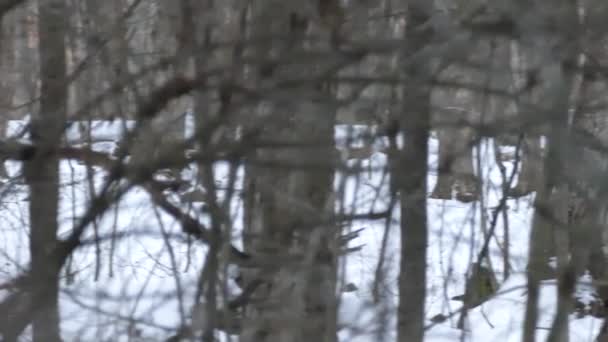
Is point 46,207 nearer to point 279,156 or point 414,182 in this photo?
point 279,156

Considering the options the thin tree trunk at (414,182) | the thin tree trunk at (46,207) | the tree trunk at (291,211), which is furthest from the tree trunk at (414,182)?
the thin tree trunk at (46,207)

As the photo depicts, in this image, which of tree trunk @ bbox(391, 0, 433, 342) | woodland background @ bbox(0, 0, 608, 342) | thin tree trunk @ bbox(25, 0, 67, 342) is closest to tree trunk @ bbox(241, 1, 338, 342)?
woodland background @ bbox(0, 0, 608, 342)

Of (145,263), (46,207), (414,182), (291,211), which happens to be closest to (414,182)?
(414,182)

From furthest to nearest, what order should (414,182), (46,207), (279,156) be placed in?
(46,207) → (414,182) → (279,156)

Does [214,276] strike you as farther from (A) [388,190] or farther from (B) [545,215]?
(B) [545,215]

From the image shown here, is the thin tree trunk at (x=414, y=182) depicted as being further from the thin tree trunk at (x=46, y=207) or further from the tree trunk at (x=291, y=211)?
the thin tree trunk at (x=46, y=207)

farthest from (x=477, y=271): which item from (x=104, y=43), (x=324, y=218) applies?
(x=104, y=43)

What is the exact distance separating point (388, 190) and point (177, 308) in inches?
31.0

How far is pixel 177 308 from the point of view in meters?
3.48

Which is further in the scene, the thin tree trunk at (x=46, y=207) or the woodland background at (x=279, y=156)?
the thin tree trunk at (x=46, y=207)

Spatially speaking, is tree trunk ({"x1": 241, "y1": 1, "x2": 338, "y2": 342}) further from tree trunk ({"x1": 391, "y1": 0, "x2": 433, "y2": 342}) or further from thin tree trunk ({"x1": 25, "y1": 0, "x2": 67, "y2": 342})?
thin tree trunk ({"x1": 25, "y1": 0, "x2": 67, "y2": 342})

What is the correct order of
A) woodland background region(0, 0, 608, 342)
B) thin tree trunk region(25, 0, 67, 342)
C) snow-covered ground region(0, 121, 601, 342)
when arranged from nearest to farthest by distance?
woodland background region(0, 0, 608, 342), thin tree trunk region(25, 0, 67, 342), snow-covered ground region(0, 121, 601, 342)

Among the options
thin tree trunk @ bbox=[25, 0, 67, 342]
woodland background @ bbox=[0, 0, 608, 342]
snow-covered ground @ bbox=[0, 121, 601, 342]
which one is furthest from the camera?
snow-covered ground @ bbox=[0, 121, 601, 342]

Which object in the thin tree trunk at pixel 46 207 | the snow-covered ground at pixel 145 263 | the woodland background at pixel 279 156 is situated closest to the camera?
the woodland background at pixel 279 156
